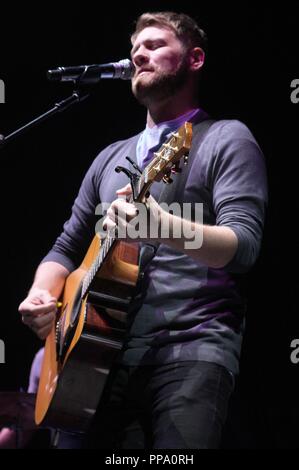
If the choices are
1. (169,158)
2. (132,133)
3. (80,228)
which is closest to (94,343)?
(169,158)

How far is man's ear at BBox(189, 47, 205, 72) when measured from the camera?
107 inches

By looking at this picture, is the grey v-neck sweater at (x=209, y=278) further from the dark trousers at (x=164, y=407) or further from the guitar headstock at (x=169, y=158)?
the guitar headstock at (x=169, y=158)

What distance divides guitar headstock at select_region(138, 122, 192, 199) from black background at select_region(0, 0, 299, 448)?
59.7 inches

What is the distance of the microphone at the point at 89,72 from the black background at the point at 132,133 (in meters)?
1.24

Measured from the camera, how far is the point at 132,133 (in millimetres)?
3939

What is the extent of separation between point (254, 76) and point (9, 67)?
1.56 m

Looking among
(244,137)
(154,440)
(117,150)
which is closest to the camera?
(154,440)

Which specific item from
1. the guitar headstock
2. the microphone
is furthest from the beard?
the guitar headstock

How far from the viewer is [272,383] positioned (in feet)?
10.7

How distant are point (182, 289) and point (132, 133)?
1.96 m

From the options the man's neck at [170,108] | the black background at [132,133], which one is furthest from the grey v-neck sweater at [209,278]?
the black background at [132,133]

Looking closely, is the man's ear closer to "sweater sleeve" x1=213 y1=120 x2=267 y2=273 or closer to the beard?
the beard
